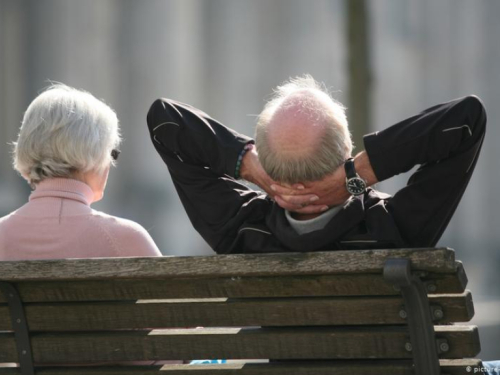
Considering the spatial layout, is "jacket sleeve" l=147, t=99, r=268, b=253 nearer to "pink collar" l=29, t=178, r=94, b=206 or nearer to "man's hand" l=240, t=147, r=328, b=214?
"man's hand" l=240, t=147, r=328, b=214

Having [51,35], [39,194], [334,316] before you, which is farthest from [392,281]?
[51,35]

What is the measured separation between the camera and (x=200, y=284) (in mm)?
2686

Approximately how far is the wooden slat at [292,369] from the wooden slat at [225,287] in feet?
0.56

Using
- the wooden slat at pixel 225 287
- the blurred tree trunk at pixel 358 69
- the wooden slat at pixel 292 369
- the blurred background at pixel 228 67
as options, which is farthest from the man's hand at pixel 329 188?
the blurred background at pixel 228 67

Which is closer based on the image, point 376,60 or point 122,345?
point 122,345

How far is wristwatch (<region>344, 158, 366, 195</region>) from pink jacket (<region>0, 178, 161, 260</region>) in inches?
29.3

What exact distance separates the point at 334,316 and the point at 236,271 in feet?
0.84

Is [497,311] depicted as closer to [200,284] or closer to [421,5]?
[421,5]

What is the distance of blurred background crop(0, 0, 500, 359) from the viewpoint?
6.96 metres

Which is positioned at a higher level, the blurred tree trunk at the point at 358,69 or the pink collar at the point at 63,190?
the blurred tree trunk at the point at 358,69

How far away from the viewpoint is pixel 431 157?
9.23ft

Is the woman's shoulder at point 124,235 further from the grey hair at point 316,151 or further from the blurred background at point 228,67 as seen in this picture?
the blurred background at point 228,67

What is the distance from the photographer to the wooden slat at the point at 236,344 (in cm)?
256

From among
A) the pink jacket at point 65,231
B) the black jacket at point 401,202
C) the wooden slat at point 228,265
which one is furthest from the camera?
the pink jacket at point 65,231
